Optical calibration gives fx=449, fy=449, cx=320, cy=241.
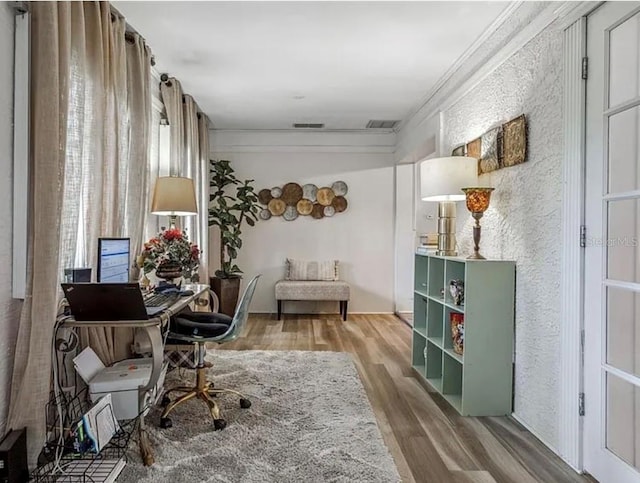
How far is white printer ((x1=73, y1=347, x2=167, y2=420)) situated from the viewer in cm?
217

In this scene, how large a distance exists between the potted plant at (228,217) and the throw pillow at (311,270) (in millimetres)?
776

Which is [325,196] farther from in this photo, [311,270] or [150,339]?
[150,339]

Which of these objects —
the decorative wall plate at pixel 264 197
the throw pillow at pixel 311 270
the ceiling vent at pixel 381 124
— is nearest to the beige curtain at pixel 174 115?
the decorative wall plate at pixel 264 197

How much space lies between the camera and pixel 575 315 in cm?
217

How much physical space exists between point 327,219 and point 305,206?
361 mm

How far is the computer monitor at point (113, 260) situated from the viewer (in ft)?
7.85

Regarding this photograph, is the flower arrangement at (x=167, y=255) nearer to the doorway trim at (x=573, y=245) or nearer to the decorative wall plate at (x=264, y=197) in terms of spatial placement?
the doorway trim at (x=573, y=245)

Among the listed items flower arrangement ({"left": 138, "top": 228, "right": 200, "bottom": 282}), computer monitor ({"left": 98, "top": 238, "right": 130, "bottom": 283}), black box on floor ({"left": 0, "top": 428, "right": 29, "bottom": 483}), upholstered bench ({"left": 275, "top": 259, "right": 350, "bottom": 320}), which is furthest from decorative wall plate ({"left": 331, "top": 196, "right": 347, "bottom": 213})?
black box on floor ({"left": 0, "top": 428, "right": 29, "bottom": 483})

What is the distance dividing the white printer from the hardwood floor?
51.5 inches

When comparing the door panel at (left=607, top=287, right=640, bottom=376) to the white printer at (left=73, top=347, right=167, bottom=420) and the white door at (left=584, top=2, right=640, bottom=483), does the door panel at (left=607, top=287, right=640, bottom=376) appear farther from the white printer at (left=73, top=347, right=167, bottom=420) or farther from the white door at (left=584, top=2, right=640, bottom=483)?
the white printer at (left=73, top=347, right=167, bottom=420)

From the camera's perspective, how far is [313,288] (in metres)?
5.82

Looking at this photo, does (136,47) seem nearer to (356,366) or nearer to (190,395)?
(190,395)

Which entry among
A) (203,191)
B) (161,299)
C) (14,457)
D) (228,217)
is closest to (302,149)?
(228,217)

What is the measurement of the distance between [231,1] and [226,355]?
9.30 ft
